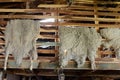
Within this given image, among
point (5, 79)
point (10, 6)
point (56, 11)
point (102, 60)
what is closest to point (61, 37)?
point (56, 11)

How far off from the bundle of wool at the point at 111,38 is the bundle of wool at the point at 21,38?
5.64 feet

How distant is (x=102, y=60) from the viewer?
6.07m

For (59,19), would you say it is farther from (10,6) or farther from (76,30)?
(10,6)

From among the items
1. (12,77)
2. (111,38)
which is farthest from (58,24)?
(12,77)

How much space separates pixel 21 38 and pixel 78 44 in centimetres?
145

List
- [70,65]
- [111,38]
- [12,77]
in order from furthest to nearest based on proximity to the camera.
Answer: [12,77], [111,38], [70,65]

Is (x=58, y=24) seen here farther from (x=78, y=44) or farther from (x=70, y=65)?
(x=70, y=65)

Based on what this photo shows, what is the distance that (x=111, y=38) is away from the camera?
611 centimetres

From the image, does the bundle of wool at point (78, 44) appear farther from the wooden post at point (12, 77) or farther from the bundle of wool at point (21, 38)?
the wooden post at point (12, 77)

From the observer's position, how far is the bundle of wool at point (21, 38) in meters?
5.92

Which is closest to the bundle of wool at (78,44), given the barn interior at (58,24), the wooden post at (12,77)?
the barn interior at (58,24)

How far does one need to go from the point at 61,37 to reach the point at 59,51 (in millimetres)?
367

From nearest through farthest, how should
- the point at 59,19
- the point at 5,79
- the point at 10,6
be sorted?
the point at 59,19
the point at 5,79
the point at 10,6

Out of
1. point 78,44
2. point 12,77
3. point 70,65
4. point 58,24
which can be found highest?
point 58,24
